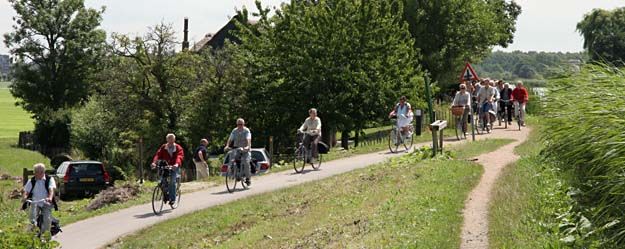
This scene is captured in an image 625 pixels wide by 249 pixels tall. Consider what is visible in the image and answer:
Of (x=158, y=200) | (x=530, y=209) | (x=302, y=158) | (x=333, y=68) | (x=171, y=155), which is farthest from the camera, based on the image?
(x=333, y=68)

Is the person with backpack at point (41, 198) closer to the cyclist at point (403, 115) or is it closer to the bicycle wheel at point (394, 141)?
the cyclist at point (403, 115)

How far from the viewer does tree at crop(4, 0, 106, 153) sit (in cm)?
7888

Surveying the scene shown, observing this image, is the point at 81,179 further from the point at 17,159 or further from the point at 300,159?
the point at 17,159

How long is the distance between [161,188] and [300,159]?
5661mm

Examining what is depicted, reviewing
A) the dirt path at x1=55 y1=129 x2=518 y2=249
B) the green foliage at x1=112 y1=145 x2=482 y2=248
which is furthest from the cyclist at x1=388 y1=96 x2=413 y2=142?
the green foliage at x1=112 y1=145 x2=482 y2=248

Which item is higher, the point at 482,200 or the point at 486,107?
the point at 486,107

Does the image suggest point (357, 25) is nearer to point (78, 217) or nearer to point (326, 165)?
point (326, 165)

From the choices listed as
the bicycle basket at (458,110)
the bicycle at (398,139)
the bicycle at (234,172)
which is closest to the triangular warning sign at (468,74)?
the bicycle basket at (458,110)

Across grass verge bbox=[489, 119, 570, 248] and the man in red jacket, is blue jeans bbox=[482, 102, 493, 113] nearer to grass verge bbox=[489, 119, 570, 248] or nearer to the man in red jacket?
the man in red jacket

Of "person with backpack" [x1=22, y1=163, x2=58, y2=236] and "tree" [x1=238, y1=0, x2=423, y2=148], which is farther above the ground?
"tree" [x1=238, y1=0, x2=423, y2=148]

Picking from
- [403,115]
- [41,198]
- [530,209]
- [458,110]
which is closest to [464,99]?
[458,110]

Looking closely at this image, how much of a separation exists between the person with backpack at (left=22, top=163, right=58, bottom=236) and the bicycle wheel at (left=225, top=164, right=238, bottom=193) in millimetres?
5908

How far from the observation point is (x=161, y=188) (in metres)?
19.4

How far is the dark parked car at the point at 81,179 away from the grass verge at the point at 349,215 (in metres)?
14.8
